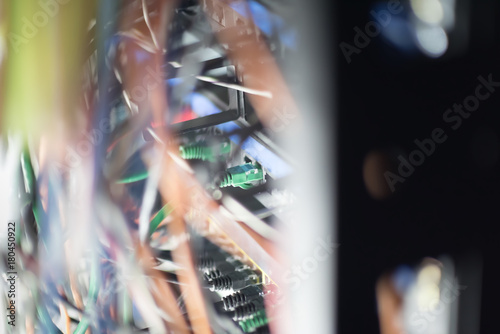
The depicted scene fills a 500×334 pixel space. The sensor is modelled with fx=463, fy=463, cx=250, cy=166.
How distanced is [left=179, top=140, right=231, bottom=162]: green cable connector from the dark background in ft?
0.49

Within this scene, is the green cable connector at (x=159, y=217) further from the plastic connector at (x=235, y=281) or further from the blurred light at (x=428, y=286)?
the blurred light at (x=428, y=286)

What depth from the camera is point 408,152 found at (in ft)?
1.54

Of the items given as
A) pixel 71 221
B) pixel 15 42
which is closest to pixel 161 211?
pixel 71 221

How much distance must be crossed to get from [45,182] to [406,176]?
0.62 metres

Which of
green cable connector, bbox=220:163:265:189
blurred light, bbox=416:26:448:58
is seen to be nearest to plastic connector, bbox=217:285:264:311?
green cable connector, bbox=220:163:265:189

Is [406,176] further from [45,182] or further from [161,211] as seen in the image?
[45,182]

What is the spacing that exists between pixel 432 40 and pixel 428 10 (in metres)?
0.03

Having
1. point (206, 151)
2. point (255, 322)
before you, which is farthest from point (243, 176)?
point (255, 322)

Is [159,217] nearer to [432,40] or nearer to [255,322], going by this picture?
[255,322]

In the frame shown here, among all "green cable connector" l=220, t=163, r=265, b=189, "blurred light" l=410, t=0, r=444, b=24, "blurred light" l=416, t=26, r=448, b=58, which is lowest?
"green cable connector" l=220, t=163, r=265, b=189

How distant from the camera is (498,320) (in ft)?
1.47

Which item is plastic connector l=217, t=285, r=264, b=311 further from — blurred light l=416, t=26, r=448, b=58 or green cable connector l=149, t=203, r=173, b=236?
blurred light l=416, t=26, r=448, b=58

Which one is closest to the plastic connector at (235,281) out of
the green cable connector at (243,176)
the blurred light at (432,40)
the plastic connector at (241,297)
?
the plastic connector at (241,297)

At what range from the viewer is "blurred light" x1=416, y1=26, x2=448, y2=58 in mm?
451
